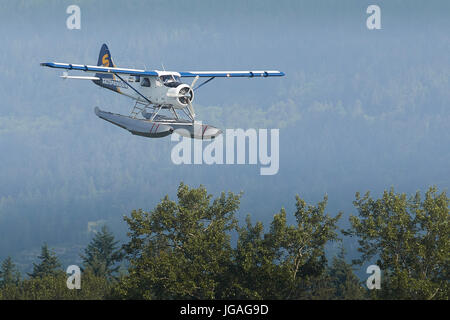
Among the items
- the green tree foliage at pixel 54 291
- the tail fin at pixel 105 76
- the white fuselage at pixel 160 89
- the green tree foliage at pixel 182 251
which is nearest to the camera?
the green tree foliage at pixel 182 251

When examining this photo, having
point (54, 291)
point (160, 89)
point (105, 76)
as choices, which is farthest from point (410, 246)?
point (54, 291)

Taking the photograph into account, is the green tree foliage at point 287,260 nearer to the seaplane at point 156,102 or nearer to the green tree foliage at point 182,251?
the green tree foliage at point 182,251

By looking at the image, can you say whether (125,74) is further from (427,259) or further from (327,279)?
(427,259)

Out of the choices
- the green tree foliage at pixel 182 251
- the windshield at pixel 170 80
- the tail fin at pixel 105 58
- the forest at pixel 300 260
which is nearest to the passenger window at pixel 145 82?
the windshield at pixel 170 80

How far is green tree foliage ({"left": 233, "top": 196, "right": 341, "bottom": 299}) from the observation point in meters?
56.0

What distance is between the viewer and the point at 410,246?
57500mm

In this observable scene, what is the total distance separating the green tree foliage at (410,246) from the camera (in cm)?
5284

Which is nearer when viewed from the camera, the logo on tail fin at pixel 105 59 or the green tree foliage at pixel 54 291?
the logo on tail fin at pixel 105 59

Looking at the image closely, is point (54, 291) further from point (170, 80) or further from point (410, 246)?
point (410, 246)

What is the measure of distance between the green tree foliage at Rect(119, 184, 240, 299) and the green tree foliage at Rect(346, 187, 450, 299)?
12.6m

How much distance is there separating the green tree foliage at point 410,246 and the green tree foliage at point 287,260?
11.7ft
